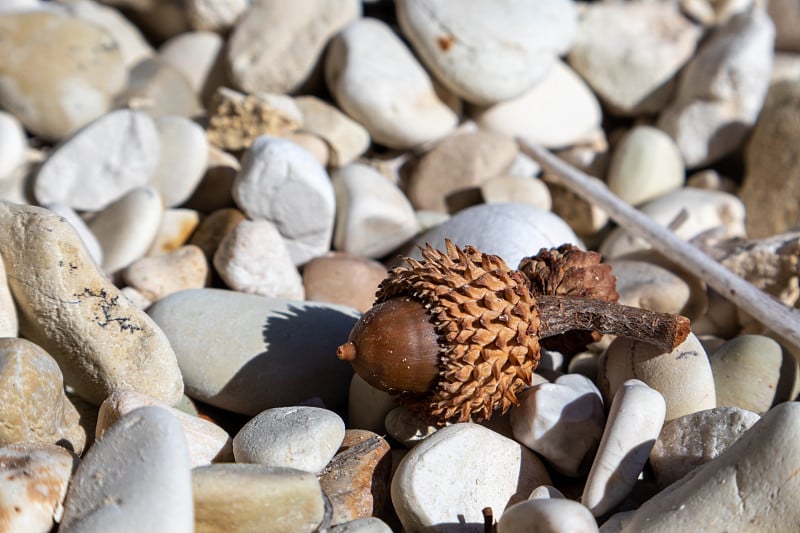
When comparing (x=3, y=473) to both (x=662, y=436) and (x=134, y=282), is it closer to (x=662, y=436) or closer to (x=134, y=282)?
(x=134, y=282)

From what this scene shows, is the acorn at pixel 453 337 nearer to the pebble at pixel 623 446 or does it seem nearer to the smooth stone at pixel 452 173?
the pebble at pixel 623 446

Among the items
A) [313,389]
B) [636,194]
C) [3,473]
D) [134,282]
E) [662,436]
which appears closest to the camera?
[3,473]

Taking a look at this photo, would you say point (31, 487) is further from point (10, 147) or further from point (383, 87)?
point (383, 87)

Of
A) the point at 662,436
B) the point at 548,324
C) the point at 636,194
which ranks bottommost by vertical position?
the point at 636,194

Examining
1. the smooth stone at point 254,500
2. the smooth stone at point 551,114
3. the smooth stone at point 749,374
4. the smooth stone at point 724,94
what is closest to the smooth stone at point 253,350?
the smooth stone at point 254,500

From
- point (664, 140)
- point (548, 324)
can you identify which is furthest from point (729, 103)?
point (548, 324)

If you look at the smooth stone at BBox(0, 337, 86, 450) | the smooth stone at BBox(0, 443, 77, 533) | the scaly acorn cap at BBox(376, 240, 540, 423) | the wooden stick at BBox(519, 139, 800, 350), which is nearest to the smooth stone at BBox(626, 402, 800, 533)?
the scaly acorn cap at BBox(376, 240, 540, 423)

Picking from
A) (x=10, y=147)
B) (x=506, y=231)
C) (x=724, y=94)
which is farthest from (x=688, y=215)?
(x=10, y=147)
